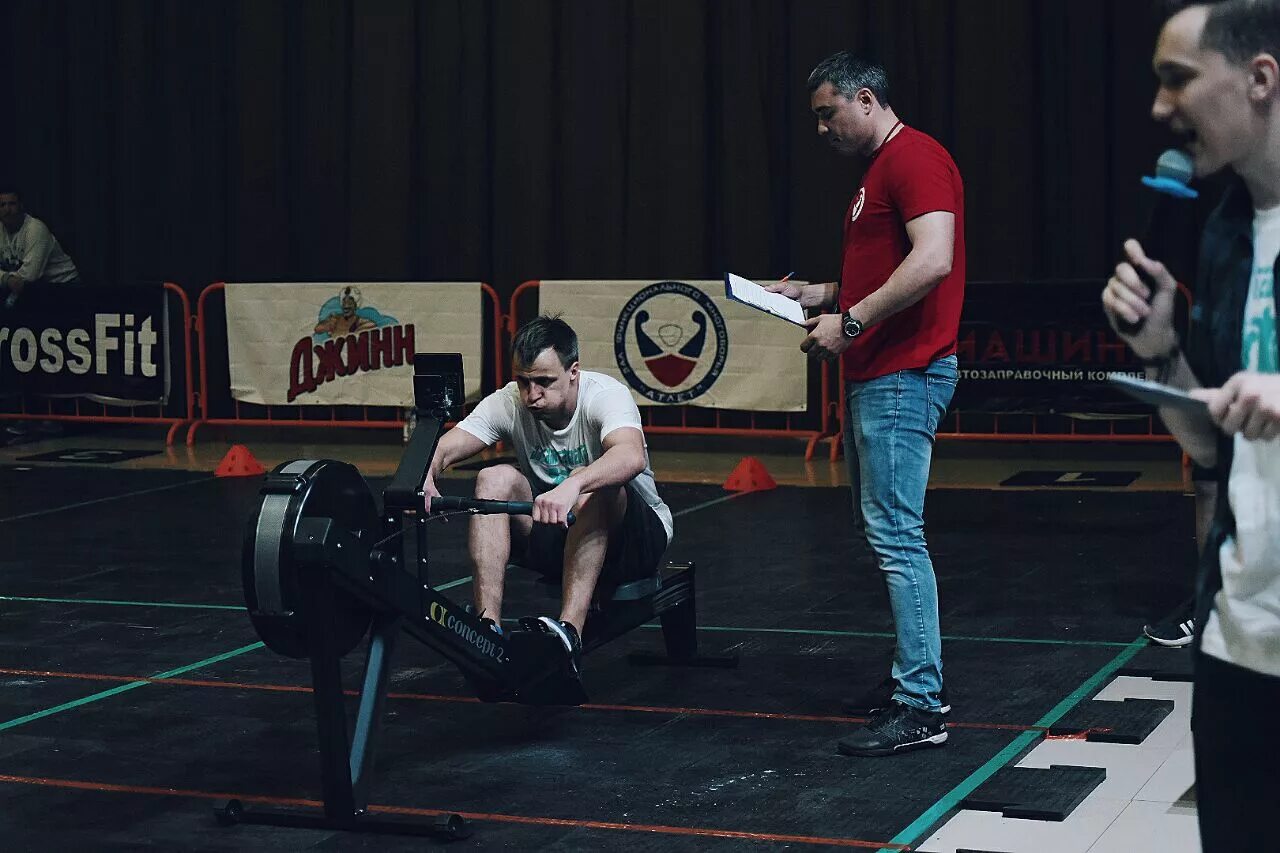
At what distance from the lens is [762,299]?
Result: 550 cm

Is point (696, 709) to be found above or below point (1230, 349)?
below

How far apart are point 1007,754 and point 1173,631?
1.57 meters

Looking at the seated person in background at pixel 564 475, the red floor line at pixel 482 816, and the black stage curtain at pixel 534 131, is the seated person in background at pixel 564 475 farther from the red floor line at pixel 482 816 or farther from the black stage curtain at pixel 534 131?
the black stage curtain at pixel 534 131

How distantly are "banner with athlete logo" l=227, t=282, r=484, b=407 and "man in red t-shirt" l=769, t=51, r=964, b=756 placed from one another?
7.01m

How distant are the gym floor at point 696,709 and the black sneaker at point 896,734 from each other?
0.04 meters

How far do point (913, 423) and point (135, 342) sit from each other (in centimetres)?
881

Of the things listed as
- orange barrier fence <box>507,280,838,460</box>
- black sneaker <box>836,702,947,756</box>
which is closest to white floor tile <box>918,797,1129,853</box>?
black sneaker <box>836,702,947,756</box>

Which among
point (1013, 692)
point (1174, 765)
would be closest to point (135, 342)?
point (1013, 692)

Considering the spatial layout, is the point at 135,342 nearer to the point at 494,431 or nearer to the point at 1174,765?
the point at 494,431

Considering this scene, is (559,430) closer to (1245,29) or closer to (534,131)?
(1245,29)

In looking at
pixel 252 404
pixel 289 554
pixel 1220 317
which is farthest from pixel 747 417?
pixel 1220 317

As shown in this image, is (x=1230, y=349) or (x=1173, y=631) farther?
(x=1173, y=631)

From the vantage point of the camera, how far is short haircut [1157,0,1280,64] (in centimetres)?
224

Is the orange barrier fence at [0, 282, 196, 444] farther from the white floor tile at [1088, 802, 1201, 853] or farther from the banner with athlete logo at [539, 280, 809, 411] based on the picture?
the white floor tile at [1088, 802, 1201, 853]
